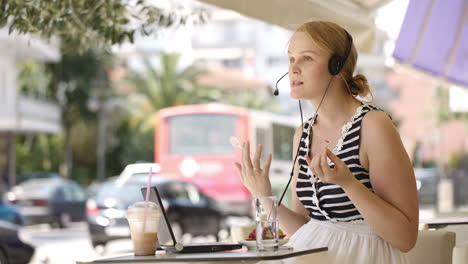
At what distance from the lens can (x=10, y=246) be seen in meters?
11.4

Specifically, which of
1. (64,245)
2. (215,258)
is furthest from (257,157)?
(64,245)

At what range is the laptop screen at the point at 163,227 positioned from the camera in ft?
11.4

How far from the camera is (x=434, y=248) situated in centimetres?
462

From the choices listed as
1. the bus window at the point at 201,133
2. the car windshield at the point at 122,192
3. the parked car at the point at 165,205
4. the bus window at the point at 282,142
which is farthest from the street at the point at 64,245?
the bus window at the point at 282,142

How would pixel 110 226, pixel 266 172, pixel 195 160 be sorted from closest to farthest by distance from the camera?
1. pixel 266 172
2. pixel 110 226
3. pixel 195 160

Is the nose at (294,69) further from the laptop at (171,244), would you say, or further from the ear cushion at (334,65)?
the laptop at (171,244)

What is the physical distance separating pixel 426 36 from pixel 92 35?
539 cm

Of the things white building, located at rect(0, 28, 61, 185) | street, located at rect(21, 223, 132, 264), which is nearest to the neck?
street, located at rect(21, 223, 132, 264)

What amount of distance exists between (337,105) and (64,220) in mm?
27055

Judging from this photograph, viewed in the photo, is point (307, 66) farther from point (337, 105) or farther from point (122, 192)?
point (122, 192)

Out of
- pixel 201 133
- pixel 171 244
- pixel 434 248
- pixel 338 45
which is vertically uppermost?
pixel 338 45

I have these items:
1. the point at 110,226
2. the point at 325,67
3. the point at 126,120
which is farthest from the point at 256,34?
the point at 325,67

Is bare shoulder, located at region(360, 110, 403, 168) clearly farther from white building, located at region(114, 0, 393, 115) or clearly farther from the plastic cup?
white building, located at region(114, 0, 393, 115)

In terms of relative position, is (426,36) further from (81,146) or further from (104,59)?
(81,146)
